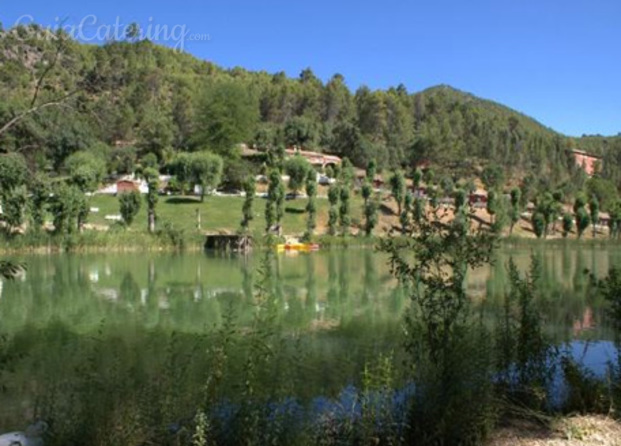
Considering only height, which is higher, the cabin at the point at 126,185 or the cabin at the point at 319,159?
the cabin at the point at 319,159

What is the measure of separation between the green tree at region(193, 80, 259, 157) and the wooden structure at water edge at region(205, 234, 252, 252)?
4087cm

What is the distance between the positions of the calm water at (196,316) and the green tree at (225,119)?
65434 millimetres

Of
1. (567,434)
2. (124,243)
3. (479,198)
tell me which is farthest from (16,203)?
(479,198)

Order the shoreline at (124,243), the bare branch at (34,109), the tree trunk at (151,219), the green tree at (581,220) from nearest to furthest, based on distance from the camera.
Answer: the bare branch at (34,109), the shoreline at (124,243), the tree trunk at (151,219), the green tree at (581,220)

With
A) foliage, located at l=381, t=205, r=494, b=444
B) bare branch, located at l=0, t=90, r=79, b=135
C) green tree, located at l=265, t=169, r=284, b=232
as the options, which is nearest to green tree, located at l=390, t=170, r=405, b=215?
green tree, located at l=265, t=169, r=284, b=232

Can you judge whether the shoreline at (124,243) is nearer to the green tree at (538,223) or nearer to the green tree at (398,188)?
the green tree at (538,223)

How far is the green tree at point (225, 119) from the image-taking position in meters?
108

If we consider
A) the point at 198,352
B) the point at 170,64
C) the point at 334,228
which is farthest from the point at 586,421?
the point at 170,64

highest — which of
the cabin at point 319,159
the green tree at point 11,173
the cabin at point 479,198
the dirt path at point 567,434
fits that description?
the cabin at point 319,159

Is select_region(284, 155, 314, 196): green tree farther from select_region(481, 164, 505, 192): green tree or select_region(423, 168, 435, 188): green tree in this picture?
select_region(481, 164, 505, 192): green tree

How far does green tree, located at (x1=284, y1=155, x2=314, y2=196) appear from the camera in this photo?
301ft

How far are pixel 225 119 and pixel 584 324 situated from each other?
96.1 meters

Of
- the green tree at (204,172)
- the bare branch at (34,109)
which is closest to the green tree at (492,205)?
the green tree at (204,172)

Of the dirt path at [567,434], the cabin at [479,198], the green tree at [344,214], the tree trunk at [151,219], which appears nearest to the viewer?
the dirt path at [567,434]
